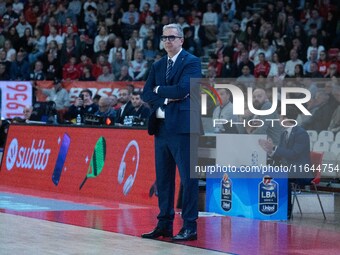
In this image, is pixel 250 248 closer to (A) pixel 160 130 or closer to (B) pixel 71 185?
(A) pixel 160 130

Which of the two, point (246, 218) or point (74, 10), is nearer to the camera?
point (246, 218)

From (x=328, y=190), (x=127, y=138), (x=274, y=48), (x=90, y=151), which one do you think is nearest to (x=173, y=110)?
(x=127, y=138)

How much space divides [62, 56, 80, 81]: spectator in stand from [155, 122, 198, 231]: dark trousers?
15.6 m

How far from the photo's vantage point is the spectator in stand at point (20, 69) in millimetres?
25734

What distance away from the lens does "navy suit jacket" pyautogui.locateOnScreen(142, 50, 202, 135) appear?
30.1 feet

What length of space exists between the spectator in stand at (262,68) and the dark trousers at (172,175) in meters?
11.2

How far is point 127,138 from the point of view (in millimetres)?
14172

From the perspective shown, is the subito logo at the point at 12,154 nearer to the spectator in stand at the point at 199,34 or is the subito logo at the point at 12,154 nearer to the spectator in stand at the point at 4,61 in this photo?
the spectator in stand at the point at 199,34

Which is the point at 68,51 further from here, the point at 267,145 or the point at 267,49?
the point at 267,145

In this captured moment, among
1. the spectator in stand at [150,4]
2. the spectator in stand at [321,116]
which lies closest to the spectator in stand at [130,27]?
the spectator in stand at [150,4]

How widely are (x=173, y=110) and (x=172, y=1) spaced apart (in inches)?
715

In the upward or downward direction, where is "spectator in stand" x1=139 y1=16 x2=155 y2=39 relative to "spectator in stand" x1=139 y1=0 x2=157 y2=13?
downward

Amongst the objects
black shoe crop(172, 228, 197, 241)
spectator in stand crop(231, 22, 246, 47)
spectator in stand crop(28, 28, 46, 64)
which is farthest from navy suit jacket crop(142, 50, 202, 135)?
spectator in stand crop(28, 28, 46, 64)

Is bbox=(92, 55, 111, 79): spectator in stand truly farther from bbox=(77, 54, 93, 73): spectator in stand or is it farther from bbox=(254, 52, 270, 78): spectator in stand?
bbox=(254, 52, 270, 78): spectator in stand
